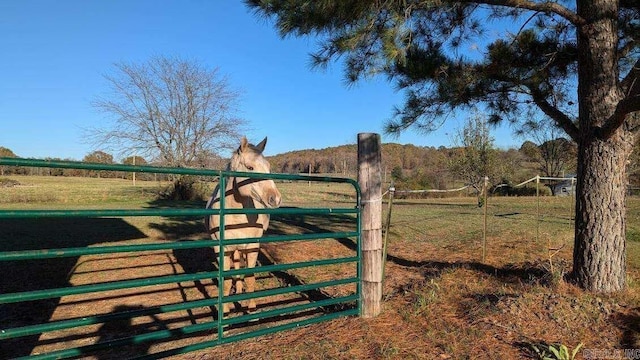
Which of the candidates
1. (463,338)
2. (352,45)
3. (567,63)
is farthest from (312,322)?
(567,63)

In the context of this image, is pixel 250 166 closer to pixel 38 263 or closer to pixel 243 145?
Answer: pixel 243 145

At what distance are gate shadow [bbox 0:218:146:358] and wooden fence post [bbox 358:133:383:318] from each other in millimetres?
3661

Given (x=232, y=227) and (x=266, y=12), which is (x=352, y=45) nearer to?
(x=266, y=12)

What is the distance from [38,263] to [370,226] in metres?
6.86

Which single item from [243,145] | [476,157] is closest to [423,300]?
[243,145]

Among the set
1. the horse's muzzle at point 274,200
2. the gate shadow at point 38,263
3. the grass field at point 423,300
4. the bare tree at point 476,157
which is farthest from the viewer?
the bare tree at point 476,157

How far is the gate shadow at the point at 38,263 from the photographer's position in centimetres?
528

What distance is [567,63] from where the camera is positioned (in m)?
6.00

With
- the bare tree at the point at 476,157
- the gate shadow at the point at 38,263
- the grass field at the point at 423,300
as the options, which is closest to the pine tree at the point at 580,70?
the grass field at the point at 423,300

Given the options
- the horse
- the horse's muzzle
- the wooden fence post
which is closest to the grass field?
the wooden fence post

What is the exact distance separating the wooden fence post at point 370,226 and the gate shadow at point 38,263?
3661 millimetres

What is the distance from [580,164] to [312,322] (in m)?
3.36

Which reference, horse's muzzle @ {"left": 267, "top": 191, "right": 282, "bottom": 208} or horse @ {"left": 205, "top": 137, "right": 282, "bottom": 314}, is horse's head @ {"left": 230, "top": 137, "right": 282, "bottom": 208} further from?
horse's muzzle @ {"left": 267, "top": 191, "right": 282, "bottom": 208}

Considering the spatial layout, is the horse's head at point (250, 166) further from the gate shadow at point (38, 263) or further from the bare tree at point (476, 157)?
the bare tree at point (476, 157)
